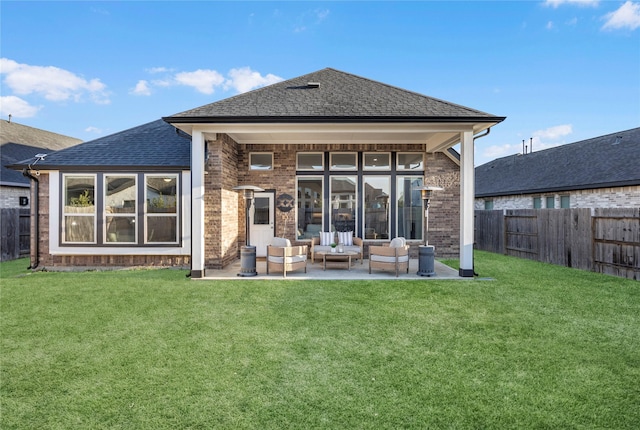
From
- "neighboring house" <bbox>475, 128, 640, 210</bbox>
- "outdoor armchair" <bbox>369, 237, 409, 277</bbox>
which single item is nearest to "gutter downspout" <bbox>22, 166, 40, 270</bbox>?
"outdoor armchair" <bbox>369, 237, 409, 277</bbox>

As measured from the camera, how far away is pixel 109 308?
5.41 m

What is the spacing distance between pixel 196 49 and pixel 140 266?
9185 millimetres

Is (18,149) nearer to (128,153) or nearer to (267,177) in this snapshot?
(128,153)

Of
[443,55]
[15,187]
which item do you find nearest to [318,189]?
[443,55]

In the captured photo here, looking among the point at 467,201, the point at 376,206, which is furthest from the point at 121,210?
the point at 467,201

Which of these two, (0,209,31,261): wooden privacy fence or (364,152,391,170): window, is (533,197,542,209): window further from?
(0,209,31,261): wooden privacy fence

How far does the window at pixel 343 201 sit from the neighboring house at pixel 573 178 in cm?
873

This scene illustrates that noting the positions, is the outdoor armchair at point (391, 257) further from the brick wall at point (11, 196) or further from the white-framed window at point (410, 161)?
the brick wall at point (11, 196)

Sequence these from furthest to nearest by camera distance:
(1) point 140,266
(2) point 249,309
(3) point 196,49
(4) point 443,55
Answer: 1. (4) point 443,55
2. (3) point 196,49
3. (1) point 140,266
4. (2) point 249,309

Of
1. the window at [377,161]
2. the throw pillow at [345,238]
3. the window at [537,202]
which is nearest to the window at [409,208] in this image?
the window at [377,161]

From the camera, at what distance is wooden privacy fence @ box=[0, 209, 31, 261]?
1080cm

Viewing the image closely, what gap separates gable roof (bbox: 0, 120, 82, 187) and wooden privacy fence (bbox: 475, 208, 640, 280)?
61.2 feet

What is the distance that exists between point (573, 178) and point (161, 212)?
1545 centimetres

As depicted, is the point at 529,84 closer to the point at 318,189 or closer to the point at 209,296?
the point at 318,189
